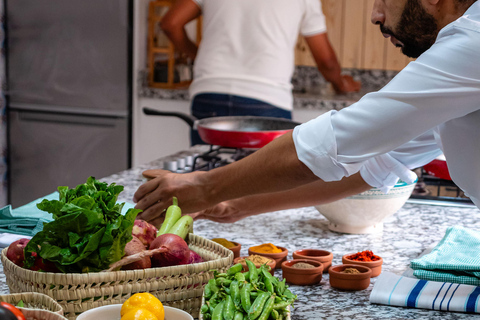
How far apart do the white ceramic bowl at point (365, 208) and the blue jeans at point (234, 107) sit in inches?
57.4

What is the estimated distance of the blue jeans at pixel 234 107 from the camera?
9.64 ft

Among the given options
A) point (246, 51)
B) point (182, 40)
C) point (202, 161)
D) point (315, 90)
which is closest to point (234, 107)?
point (246, 51)

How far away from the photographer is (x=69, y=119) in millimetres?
4102

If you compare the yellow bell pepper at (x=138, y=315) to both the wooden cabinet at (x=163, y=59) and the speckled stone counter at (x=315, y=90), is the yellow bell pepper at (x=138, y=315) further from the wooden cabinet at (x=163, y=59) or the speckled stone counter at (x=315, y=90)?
the wooden cabinet at (x=163, y=59)

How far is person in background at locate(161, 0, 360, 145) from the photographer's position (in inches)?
111

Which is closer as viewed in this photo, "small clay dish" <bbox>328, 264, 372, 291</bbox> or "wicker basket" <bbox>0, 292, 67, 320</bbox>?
"wicker basket" <bbox>0, 292, 67, 320</bbox>

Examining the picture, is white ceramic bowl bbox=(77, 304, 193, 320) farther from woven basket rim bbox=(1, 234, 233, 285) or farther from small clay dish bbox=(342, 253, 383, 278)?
small clay dish bbox=(342, 253, 383, 278)

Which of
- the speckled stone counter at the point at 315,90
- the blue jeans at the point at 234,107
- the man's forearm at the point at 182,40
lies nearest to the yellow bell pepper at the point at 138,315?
the blue jeans at the point at 234,107

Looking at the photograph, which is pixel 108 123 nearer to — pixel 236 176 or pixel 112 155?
pixel 112 155

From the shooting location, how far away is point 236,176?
3.64ft

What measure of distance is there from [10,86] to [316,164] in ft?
11.8

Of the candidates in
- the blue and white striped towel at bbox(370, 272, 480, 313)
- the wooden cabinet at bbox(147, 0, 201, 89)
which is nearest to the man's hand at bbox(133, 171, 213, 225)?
the blue and white striped towel at bbox(370, 272, 480, 313)

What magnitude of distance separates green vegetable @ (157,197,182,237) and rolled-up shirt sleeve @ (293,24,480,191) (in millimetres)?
288

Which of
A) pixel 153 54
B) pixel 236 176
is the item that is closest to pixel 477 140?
pixel 236 176
